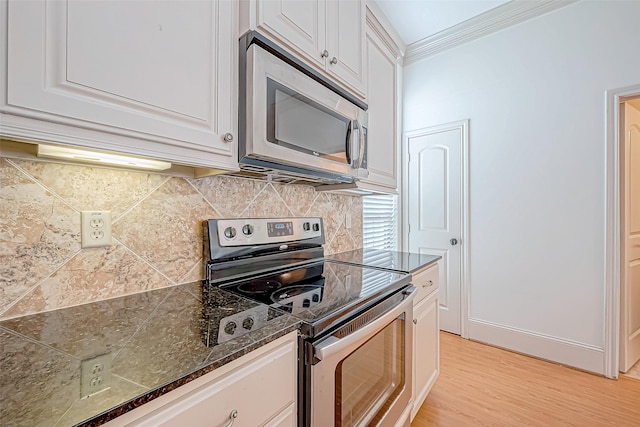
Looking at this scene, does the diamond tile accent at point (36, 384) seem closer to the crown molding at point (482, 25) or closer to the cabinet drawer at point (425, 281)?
the cabinet drawer at point (425, 281)

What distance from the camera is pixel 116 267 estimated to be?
0.95 metres

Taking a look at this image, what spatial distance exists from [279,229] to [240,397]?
89 centimetres

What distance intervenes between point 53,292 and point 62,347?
312 millimetres

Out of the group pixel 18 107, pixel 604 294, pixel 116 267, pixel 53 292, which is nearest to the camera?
pixel 18 107

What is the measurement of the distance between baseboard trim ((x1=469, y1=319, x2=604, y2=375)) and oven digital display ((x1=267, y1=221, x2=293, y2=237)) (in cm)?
210

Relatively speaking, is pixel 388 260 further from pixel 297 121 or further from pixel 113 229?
pixel 113 229

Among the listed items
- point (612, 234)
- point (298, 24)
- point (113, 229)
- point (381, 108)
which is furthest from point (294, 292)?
point (612, 234)

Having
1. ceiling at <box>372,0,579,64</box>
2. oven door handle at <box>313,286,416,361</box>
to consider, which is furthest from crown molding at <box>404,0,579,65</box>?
oven door handle at <box>313,286,416,361</box>

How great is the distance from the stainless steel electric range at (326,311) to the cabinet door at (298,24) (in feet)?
2.47

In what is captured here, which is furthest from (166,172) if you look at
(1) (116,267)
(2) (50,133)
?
(2) (50,133)

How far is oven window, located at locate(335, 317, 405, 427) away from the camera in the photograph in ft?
3.05

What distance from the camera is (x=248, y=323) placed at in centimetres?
74

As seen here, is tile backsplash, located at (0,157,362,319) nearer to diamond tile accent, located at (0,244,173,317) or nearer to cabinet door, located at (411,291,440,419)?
diamond tile accent, located at (0,244,173,317)

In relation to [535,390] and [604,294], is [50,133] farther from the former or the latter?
[604,294]
